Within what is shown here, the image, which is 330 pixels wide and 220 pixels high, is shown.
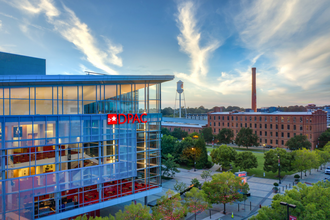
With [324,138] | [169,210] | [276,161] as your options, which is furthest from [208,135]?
[169,210]

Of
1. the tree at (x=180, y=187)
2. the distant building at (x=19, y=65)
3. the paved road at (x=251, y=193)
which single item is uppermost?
the distant building at (x=19, y=65)

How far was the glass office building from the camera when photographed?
20609 millimetres

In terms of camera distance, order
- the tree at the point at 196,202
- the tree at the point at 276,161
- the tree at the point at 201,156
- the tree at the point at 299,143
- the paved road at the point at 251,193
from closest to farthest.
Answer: the tree at the point at 196,202 → the paved road at the point at 251,193 → the tree at the point at 276,161 → the tree at the point at 201,156 → the tree at the point at 299,143

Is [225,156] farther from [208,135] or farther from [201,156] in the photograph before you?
[208,135]

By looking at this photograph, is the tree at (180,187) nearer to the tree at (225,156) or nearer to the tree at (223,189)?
the tree at (223,189)

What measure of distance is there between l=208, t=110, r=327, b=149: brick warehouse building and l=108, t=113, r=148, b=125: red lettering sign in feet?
221

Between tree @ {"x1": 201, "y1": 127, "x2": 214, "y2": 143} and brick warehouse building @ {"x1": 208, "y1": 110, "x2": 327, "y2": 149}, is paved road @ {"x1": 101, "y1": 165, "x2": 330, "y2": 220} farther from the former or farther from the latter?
tree @ {"x1": 201, "y1": 127, "x2": 214, "y2": 143}

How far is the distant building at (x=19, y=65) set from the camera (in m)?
27.4

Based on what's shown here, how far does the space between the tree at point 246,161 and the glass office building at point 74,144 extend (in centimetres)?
2136

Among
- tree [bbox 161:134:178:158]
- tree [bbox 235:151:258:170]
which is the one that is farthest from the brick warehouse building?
tree [bbox 161:134:178:158]

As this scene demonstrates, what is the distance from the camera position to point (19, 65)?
2873 centimetres

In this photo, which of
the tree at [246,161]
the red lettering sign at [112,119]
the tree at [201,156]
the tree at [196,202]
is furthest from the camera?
the tree at [201,156]

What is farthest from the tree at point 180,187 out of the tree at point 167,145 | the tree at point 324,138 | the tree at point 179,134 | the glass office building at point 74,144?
the tree at point 324,138

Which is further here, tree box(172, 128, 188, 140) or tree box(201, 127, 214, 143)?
tree box(172, 128, 188, 140)
